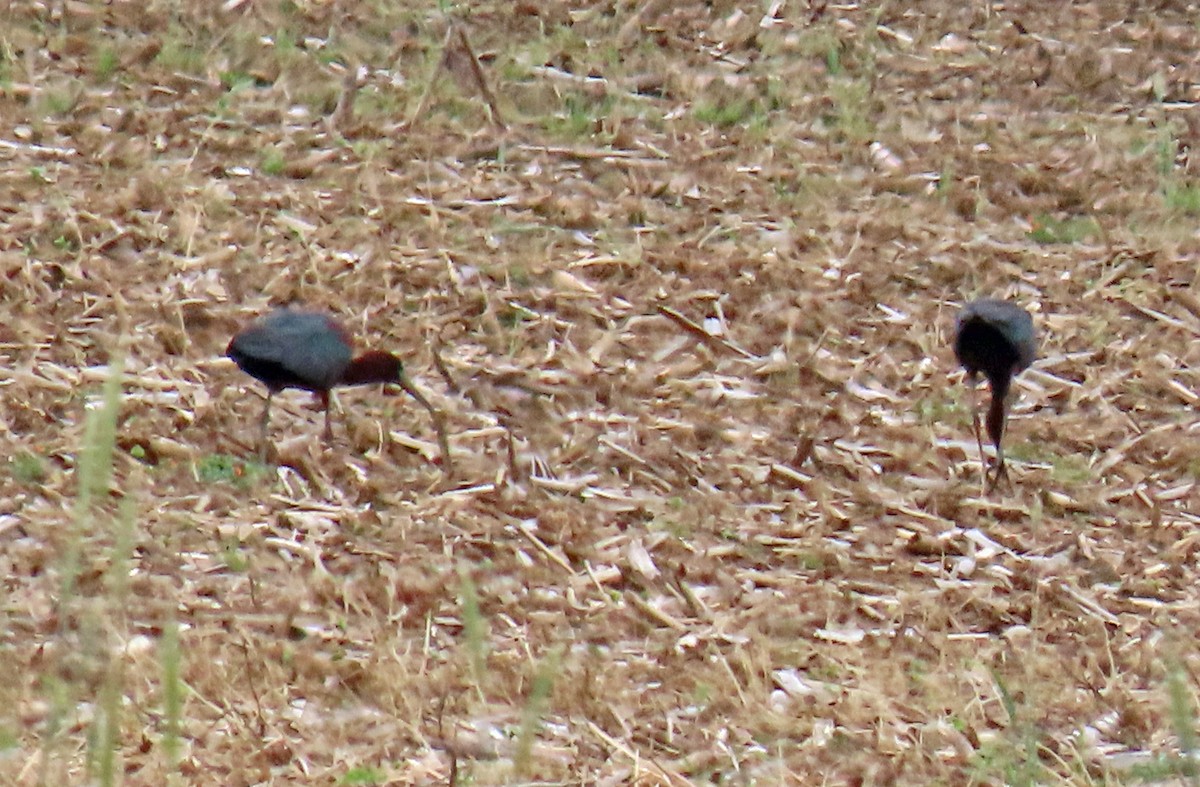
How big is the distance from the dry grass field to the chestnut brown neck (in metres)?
0.23

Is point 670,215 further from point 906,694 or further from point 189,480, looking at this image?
→ point 906,694

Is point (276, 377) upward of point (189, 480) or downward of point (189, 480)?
upward

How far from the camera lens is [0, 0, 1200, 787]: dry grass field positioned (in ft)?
10.7

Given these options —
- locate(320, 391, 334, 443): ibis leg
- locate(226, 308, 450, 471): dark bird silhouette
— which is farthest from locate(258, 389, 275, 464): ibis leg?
locate(320, 391, 334, 443): ibis leg

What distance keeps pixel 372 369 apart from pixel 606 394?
0.81 meters

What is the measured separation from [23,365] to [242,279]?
755 mm

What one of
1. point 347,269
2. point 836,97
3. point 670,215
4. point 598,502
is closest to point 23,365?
point 347,269

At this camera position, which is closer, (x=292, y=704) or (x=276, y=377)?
(x=292, y=704)

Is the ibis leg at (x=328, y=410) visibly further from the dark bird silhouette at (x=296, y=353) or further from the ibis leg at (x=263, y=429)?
the ibis leg at (x=263, y=429)

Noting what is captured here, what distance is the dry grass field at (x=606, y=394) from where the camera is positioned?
10.7ft

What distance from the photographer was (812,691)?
137 inches

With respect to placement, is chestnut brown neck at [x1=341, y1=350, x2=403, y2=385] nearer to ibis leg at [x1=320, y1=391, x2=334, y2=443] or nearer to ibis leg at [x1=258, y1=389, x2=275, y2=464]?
ibis leg at [x1=320, y1=391, x2=334, y2=443]

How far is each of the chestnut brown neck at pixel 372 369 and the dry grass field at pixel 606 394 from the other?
232 millimetres

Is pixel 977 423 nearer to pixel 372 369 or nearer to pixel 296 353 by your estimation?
pixel 372 369
